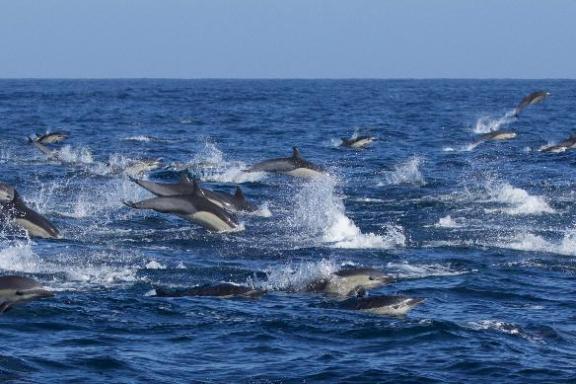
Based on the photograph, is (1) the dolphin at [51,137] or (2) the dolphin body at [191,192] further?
(1) the dolphin at [51,137]

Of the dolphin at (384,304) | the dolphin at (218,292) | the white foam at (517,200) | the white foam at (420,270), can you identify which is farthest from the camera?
the white foam at (517,200)

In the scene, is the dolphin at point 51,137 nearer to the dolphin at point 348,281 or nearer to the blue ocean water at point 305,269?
the blue ocean water at point 305,269

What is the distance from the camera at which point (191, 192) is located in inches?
890

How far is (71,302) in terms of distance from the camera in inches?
624

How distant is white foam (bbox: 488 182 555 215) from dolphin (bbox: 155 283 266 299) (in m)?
11.1

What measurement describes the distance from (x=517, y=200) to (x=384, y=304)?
43.9 feet

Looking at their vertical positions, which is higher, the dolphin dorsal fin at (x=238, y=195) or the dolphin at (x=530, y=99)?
the dolphin at (x=530, y=99)

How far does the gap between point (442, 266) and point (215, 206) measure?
5.05m

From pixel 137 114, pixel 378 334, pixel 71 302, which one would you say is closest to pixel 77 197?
pixel 71 302

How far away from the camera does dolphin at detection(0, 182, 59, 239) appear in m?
20.7

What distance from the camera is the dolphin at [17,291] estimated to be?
14.5m

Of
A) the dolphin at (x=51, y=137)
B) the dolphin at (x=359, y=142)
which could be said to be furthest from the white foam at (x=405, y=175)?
the dolphin at (x=51, y=137)

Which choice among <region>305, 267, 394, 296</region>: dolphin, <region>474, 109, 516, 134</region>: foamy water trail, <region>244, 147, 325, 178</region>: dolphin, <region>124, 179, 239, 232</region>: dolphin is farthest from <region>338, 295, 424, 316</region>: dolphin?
<region>474, 109, 516, 134</region>: foamy water trail

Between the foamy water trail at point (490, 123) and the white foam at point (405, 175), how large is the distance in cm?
2108
